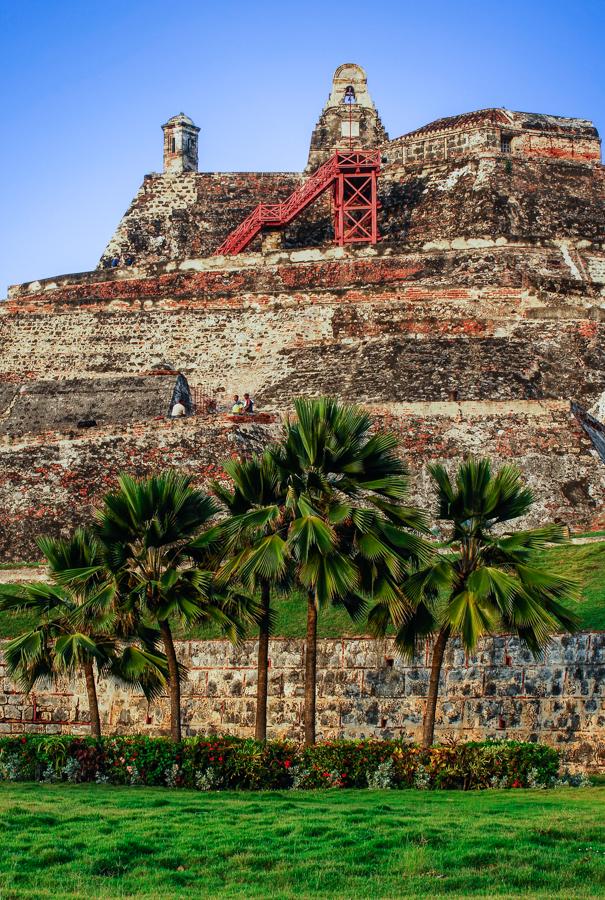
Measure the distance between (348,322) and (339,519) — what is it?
17968 millimetres

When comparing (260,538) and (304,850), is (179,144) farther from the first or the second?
(304,850)

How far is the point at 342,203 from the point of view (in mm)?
42875

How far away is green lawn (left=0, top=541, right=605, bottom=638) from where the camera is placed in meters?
21.7

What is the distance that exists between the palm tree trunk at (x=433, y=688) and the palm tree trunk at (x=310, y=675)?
1.46m

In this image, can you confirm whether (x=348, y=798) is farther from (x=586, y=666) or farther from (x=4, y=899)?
(x=4, y=899)

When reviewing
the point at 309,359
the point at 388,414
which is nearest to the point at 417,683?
the point at 388,414

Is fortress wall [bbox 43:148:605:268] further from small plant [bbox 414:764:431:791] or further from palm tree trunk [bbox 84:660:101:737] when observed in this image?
small plant [bbox 414:764:431:791]

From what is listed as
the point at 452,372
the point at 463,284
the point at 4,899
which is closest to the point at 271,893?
the point at 4,899

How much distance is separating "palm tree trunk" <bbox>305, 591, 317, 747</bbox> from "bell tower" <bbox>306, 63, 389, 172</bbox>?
3010cm

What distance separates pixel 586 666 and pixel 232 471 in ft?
18.1

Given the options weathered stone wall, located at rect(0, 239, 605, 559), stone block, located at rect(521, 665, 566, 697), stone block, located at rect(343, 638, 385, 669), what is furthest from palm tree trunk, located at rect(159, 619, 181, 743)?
weathered stone wall, located at rect(0, 239, 605, 559)

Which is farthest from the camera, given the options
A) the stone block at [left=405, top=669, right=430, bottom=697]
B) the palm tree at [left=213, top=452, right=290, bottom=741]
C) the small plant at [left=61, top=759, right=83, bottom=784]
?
the stone block at [left=405, top=669, right=430, bottom=697]

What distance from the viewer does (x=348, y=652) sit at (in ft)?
73.4

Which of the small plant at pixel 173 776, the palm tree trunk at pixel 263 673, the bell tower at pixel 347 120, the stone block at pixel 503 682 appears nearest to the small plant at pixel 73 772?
the small plant at pixel 173 776
